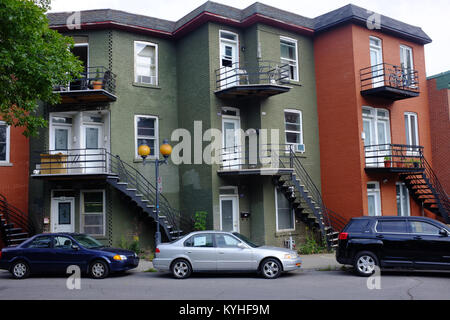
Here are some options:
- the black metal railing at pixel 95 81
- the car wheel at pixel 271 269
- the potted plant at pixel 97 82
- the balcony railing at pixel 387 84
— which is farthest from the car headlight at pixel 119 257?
the balcony railing at pixel 387 84

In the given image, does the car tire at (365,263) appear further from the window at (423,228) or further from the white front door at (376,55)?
the white front door at (376,55)

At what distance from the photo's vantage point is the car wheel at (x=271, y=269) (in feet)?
37.7

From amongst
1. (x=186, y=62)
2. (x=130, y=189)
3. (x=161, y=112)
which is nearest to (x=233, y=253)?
(x=130, y=189)

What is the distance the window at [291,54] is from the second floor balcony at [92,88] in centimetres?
769

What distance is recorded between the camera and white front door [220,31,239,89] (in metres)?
17.4

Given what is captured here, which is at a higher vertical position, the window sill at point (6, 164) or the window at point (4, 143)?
the window at point (4, 143)

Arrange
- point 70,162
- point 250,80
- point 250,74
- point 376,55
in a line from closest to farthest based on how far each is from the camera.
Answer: point 70,162 → point 250,74 → point 250,80 → point 376,55

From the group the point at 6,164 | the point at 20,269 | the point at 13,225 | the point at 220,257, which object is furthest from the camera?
the point at 6,164

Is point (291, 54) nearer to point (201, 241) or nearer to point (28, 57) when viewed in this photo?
point (201, 241)

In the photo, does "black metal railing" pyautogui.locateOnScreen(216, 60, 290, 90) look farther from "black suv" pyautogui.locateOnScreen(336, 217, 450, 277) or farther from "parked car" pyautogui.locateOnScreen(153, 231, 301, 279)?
"black suv" pyautogui.locateOnScreen(336, 217, 450, 277)

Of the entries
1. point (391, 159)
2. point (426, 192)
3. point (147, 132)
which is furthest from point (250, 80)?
point (426, 192)

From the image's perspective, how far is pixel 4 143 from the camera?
1750cm

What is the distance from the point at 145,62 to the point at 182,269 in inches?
405

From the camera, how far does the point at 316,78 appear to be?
1934 cm
